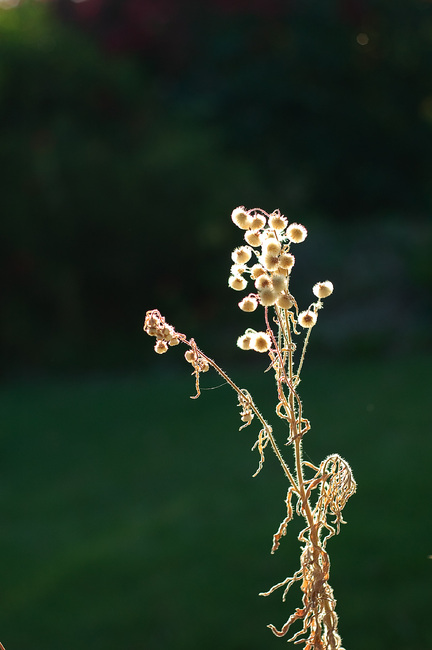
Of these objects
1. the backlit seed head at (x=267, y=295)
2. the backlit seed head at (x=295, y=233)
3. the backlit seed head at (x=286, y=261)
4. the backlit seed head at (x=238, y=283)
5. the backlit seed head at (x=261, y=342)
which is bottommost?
the backlit seed head at (x=261, y=342)

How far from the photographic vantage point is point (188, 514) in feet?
13.8

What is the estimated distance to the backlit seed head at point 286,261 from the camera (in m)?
0.61

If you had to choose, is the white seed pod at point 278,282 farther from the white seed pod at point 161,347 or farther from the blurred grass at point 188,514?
the blurred grass at point 188,514

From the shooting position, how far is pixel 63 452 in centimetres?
545

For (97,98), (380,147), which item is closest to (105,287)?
(97,98)

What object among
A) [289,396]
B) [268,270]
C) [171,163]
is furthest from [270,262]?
[171,163]

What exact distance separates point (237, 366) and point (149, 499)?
2771mm

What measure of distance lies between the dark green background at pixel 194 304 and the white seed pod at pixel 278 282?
2.46 m

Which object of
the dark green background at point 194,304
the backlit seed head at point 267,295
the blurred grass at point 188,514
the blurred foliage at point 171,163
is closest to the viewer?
the backlit seed head at point 267,295

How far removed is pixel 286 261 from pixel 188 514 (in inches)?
148

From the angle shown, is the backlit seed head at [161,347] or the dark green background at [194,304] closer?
the backlit seed head at [161,347]

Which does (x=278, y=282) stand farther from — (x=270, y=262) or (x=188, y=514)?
(x=188, y=514)

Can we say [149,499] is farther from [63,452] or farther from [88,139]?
[88,139]

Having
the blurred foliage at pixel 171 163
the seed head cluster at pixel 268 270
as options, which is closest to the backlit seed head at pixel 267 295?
the seed head cluster at pixel 268 270
